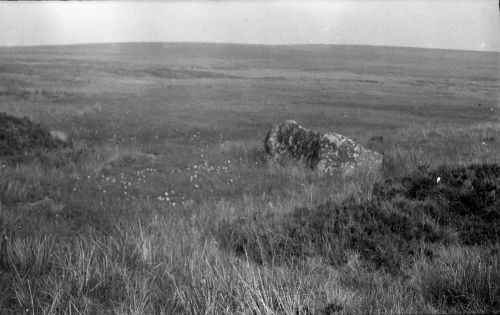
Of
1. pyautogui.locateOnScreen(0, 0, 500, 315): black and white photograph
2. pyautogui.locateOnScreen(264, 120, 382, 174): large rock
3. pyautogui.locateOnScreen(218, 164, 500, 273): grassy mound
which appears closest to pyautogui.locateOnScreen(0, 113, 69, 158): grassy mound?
pyautogui.locateOnScreen(0, 0, 500, 315): black and white photograph

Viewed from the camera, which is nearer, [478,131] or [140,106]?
[478,131]

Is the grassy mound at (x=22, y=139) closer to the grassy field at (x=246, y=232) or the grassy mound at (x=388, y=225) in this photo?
the grassy field at (x=246, y=232)

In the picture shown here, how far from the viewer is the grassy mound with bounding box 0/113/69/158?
13.1 metres

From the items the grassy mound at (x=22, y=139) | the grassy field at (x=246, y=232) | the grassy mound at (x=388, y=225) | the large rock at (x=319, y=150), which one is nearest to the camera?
the grassy field at (x=246, y=232)

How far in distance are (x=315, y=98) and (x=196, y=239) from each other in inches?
1647

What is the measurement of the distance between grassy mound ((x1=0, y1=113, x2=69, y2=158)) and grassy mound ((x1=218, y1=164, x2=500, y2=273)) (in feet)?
28.8

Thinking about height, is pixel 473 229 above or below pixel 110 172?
above

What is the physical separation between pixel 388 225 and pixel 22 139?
11140 mm

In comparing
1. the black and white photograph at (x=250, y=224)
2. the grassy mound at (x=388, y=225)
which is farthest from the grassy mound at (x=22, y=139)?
the grassy mound at (x=388, y=225)

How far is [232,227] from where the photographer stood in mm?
6586

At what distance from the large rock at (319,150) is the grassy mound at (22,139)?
21.6 ft

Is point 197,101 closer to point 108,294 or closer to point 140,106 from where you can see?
point 140,106

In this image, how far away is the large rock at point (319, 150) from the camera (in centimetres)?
1233

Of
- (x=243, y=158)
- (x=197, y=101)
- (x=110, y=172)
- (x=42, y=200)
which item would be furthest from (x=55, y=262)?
(x=197, y=101)
